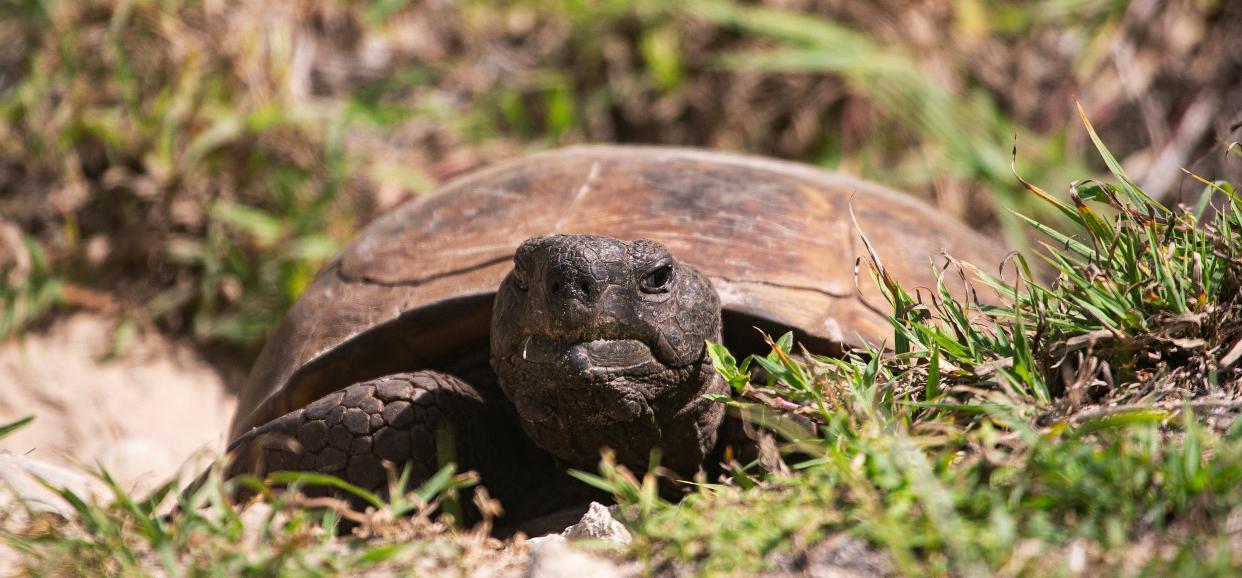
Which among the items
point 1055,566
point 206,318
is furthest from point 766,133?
point 1055,566

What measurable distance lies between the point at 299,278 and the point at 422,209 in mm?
1821

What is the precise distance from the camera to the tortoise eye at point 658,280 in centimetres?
233

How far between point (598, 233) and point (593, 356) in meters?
0.65

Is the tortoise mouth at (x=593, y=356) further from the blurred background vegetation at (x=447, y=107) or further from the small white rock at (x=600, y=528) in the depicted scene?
the blurred background vegetation at (x=447, y=107)

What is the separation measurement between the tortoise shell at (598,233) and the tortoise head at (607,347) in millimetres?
241

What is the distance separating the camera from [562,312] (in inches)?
88.5

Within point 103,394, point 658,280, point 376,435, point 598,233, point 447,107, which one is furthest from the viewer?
point 447,107

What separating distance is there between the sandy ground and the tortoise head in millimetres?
2225

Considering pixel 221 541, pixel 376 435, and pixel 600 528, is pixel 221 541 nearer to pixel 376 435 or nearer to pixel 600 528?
pixel 600 528

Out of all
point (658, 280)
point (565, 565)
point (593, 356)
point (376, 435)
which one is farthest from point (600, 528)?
point (376, 435)

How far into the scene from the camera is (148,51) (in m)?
5.26

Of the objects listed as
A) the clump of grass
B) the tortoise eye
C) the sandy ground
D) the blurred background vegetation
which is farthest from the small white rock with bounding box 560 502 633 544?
the blurred background vegetation

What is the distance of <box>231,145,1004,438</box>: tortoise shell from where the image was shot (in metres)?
2.66

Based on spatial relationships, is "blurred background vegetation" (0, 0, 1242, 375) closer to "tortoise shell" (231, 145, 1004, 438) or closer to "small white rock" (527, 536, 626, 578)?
"tortoise shell" (231, 145, 1004, 438)
